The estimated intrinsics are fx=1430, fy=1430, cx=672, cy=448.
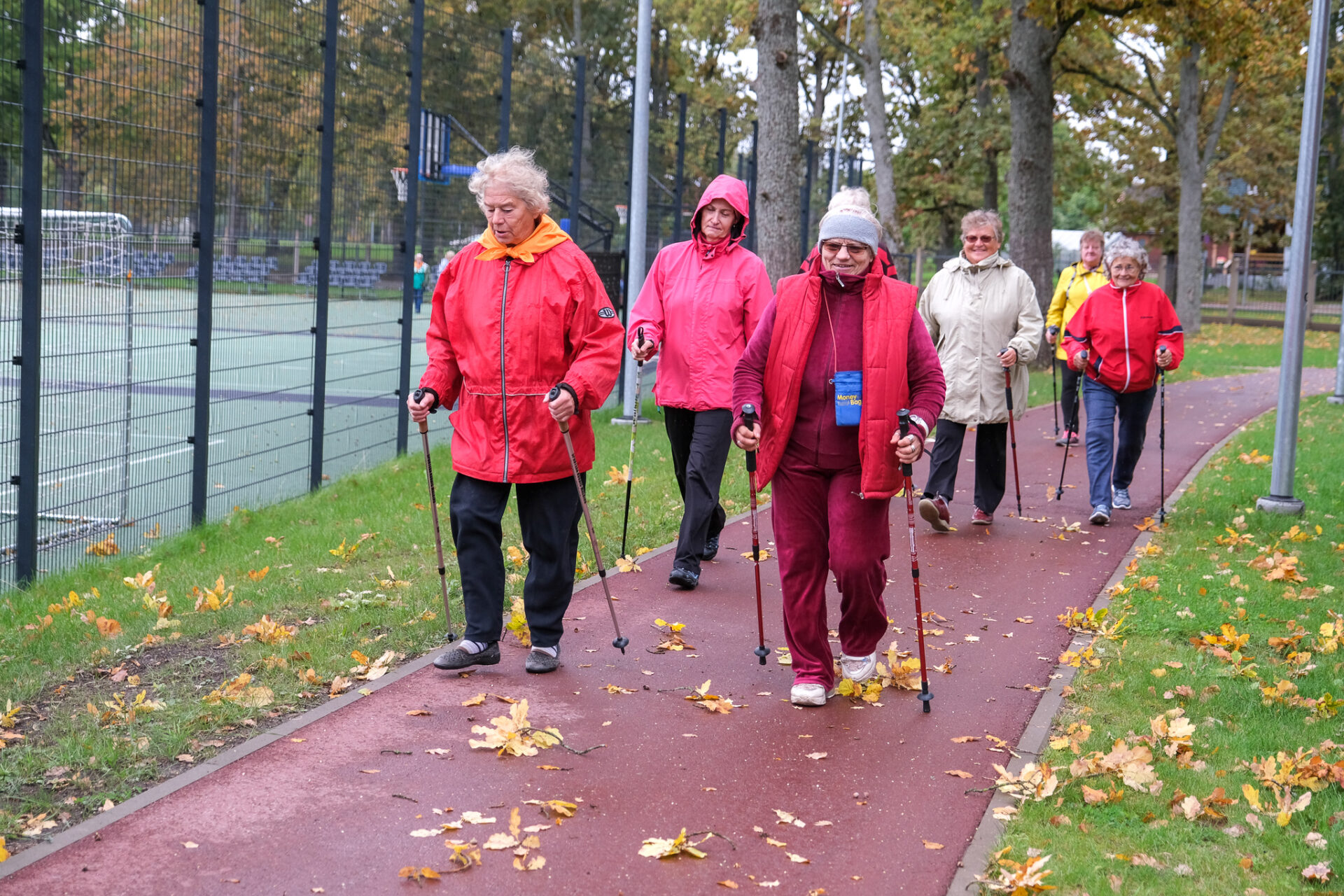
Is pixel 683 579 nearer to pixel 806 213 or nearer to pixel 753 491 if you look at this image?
pixel 753 491

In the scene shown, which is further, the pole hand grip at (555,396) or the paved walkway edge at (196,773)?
the pole hand grip at (555,396)

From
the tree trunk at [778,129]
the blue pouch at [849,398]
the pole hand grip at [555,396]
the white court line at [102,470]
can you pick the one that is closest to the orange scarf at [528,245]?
the pole hand grip at [555,396]

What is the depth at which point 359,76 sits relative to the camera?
1116cm

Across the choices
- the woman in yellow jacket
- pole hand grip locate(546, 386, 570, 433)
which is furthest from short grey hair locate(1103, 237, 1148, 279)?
pole hand grip locate(546, 386, 570, 433)

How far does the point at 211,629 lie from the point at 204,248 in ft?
11.0

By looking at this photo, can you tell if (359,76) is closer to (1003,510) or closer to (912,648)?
(1003,510)

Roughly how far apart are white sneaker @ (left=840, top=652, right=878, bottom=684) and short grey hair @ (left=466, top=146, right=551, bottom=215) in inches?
91.4

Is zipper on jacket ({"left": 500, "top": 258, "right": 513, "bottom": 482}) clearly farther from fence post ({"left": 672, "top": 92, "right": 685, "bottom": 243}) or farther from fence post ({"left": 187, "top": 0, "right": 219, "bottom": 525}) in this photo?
fence post ({"left": 672, "top": 92, "right": 685, "bottom": 243})

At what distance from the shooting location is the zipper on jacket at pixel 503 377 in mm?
5875

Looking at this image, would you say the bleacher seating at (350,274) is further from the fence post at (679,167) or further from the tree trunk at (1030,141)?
the tree trunk at (1030,141)

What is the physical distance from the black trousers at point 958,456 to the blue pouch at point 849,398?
3.95 metres

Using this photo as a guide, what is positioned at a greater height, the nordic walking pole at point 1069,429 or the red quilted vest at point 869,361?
the red quilted vest at point 869,361

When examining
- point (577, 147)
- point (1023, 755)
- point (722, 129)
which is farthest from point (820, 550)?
point (722, 129)

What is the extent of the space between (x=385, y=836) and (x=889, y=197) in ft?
90.8
